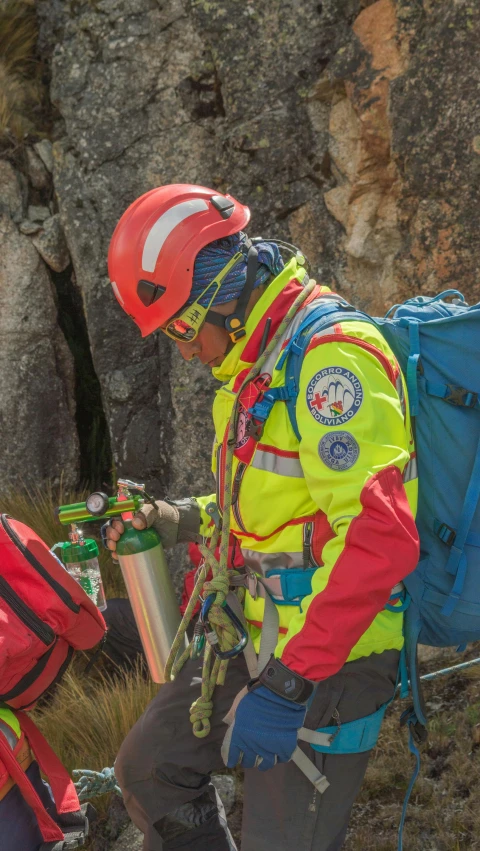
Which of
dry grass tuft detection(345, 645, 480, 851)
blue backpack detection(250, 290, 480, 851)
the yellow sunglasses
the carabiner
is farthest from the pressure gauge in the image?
dry grass tuft detection(345, 645, 480, 851)

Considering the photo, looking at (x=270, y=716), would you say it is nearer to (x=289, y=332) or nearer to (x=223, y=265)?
(x=289, y=332)

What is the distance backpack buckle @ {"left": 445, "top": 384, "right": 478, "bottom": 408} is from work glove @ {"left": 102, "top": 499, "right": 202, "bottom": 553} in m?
1.14

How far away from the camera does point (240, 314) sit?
7.91 feet

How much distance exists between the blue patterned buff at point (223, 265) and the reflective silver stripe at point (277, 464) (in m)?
0.51

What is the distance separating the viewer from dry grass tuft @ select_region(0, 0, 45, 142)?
5320 mm

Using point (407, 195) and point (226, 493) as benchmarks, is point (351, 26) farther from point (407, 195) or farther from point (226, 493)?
point (226, 493)

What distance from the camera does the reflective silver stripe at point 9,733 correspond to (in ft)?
8.12

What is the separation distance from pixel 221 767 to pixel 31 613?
0.88 meters

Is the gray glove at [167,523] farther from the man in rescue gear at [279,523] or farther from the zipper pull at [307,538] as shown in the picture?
the zipper pull at [307,538]

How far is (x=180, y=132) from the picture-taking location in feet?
15.7

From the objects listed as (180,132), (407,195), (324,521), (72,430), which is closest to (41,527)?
(72,430)

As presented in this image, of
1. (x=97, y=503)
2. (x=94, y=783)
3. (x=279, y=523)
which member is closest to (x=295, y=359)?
(x=279, y=523)

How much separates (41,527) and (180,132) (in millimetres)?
2649

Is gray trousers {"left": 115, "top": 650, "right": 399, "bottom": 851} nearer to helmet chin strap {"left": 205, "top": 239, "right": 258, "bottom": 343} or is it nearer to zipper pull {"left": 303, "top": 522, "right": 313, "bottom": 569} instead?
zipper pull {"left": 303, "top": 522, "right": 313, "bottom": 569}
